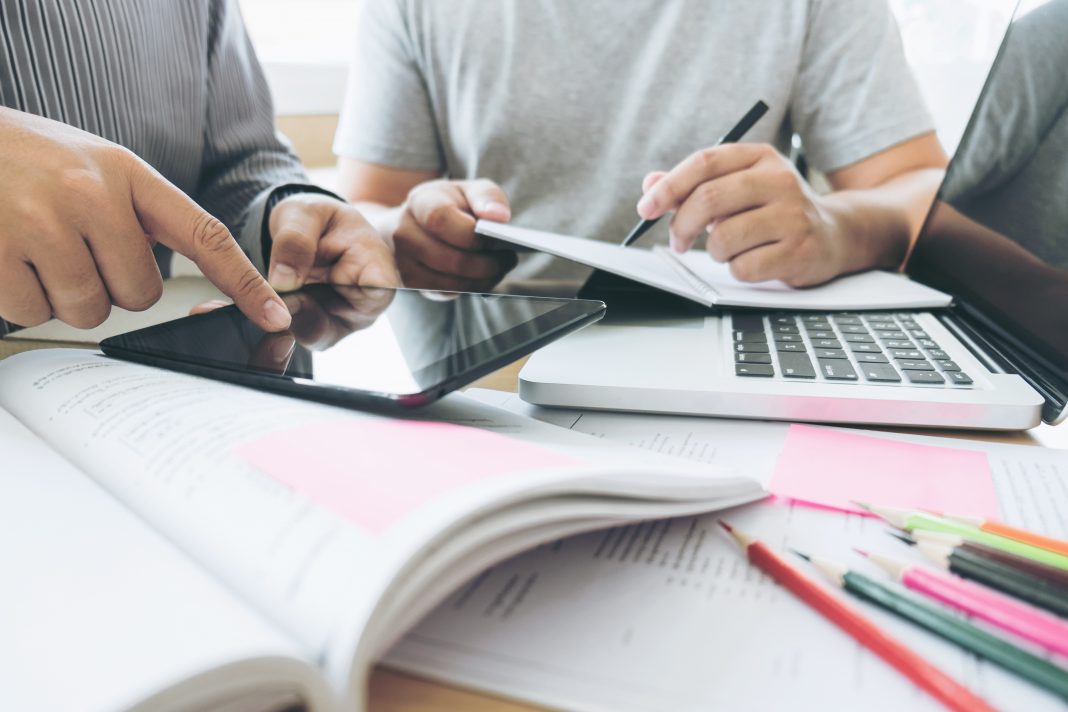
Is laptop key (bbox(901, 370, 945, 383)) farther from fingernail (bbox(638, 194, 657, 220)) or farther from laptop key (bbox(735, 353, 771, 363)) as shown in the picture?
fingernail (bbox(638, 194, 657, 220))

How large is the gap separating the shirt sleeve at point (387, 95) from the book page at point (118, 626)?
30.8 inches

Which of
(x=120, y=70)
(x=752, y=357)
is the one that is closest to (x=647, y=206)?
(x=752, y=357)

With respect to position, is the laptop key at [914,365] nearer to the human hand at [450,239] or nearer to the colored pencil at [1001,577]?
the colored pencil at [1001,577]

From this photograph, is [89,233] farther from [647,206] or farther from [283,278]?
[647,206]

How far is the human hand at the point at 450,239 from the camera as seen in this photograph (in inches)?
24.2

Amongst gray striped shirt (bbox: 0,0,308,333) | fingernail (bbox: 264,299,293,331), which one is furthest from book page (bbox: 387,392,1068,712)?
Result: gray striped shirt (bbox: 0,0,308,333)

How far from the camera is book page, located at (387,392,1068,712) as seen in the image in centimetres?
20

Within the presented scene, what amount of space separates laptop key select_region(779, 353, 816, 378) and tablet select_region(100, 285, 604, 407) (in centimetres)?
12

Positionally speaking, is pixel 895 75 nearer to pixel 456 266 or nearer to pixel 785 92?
pixel 785 92

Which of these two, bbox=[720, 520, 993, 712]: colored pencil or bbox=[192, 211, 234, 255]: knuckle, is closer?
bbox=[720, 520, 993, 712]: colored pencil

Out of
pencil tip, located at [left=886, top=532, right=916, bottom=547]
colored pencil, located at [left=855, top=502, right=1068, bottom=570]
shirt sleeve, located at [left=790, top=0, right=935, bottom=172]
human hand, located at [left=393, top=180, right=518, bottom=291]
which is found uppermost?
shirt sleeve, located at [left=790, top=0, right=935, bottom=172]

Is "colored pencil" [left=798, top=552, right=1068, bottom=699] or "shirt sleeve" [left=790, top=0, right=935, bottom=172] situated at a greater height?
"shirt sleeve" [left=790, top=0, right=935, bottom=172]

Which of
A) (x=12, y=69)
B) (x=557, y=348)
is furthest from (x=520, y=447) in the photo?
(x=12, y=69)

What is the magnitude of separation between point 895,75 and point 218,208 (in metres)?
0.79
